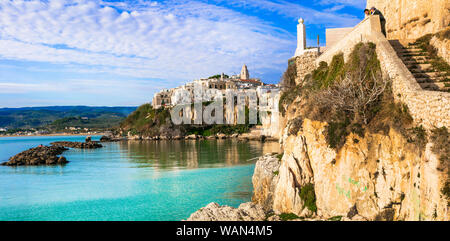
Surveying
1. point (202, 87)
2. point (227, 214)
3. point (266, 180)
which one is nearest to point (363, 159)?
point (227, 214)

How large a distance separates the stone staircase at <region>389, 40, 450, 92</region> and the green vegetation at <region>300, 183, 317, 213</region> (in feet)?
15.6

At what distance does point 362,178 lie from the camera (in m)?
9.45

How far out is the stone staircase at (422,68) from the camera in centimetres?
1001

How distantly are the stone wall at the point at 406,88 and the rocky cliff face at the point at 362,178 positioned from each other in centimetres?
69

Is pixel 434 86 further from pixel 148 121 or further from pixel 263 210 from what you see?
pixel 148 121

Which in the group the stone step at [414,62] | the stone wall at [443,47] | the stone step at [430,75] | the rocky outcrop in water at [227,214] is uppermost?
the stone wall at [443,47]

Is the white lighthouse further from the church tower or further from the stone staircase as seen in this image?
the church tower

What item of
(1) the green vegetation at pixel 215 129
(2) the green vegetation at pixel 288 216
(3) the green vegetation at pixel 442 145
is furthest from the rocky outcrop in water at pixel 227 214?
(1) the green vegetation at pixel 215 129

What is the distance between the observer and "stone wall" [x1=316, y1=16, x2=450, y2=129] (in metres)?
7.31

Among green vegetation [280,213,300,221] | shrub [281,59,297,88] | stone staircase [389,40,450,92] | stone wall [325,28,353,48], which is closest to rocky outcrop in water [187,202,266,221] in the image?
green vegetation [280,213,300,221]

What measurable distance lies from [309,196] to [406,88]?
15.2 ft
